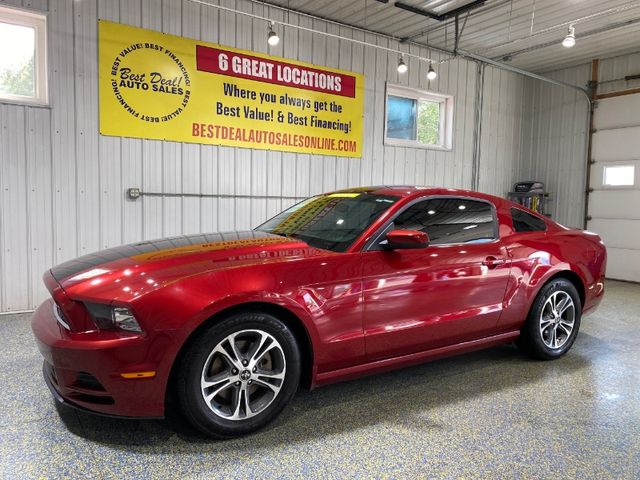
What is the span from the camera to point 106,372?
1.96 meters

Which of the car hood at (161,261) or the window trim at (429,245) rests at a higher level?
the window trim at (429,245)

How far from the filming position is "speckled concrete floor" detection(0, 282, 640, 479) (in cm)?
199

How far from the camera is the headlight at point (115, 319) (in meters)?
1.99

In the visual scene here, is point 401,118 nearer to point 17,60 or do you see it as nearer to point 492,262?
point 492,262

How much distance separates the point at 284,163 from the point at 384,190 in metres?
3.13

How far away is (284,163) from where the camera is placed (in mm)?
6023

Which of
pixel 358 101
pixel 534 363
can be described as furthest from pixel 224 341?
pixel 358 101

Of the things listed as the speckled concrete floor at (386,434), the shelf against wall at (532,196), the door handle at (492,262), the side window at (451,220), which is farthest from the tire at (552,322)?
the shelf against wall at (532,196)

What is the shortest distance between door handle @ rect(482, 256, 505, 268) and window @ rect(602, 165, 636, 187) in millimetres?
6040

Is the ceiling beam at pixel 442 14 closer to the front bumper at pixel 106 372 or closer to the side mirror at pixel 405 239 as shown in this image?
the side mirror at pixel 405 239

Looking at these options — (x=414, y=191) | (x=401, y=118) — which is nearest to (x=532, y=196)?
(x=401, y=118)

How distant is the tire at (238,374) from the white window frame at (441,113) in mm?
5224

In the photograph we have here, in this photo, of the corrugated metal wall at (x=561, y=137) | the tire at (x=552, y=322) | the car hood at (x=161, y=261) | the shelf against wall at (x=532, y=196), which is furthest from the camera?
the shelf against wall at (x=532, y=196)

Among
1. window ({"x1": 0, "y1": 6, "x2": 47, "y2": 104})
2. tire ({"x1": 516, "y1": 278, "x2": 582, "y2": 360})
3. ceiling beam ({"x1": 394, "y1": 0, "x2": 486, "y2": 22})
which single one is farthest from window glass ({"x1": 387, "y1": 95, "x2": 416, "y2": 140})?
window ({"x1": 0, "y1": 6, "x2": 47, "y2": 104})
